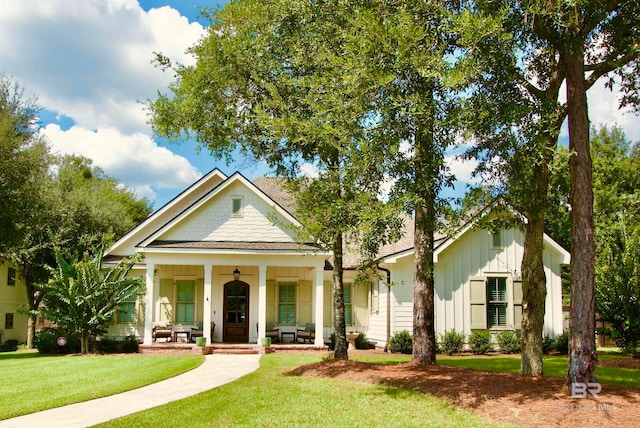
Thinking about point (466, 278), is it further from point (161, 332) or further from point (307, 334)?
point (161, 332)

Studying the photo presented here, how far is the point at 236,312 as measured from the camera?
2245 cm

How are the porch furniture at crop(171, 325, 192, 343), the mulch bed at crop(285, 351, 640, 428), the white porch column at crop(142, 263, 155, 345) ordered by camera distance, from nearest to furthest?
the mulch bed at crop(285, 351, 640, 428)
the white porch column at crop(142, 263, 155, 345)
the porch furniture at crop(171, 325, 192, 343)

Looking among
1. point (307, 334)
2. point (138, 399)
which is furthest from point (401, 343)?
point (138, 399)

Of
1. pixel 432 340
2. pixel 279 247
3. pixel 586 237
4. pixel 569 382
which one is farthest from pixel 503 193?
pixel 279 247

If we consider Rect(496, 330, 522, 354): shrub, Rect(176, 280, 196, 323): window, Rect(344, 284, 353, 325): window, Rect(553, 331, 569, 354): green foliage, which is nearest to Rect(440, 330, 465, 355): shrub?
Rect(496, 330, 522, 354): shrub

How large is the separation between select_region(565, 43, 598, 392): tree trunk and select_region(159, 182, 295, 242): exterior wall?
1270 centimetres

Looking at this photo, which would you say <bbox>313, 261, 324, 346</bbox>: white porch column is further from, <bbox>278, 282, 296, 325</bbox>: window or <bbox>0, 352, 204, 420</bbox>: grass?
<bbox>0, 352, 204, 420</bbox>: grass

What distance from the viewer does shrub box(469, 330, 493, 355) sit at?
66.1 feet

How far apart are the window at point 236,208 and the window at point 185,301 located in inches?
142

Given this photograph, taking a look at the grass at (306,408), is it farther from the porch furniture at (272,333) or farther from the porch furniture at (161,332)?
the porch furniture at (161,332)

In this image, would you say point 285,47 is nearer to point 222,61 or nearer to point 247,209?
point 222,61

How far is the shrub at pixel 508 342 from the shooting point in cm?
2027

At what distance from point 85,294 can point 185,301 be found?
3996 mm

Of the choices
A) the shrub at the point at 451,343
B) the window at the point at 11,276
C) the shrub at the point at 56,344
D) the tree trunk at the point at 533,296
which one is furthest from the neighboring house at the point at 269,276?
the window at the point at 11,276
